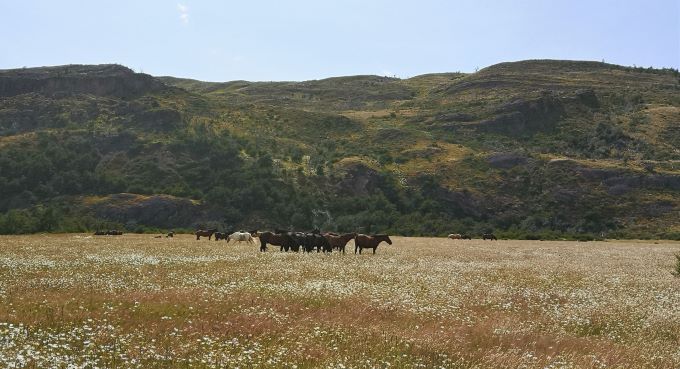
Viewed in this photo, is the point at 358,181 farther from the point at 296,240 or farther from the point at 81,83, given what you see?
the point at 81,83

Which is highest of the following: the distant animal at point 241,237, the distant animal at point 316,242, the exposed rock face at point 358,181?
the exposed rock face at point 358,181

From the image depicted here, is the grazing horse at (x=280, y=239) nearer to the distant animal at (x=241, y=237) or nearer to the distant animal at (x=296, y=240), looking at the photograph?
the distant animal at (x=296, y=240)

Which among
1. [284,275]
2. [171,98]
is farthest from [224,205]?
[284,275]

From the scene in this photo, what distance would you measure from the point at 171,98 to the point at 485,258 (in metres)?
127

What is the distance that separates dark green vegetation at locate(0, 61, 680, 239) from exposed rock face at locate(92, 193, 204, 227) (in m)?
0.25

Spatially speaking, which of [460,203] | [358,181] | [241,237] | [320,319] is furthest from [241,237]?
[460,203]

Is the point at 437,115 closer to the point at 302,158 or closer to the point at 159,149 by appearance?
the point at 302,158

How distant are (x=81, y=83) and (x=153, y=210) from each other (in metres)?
82.3

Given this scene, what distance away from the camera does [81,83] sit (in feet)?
496

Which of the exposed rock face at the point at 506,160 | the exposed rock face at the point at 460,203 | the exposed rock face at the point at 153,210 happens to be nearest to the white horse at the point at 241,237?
the exposed rock face at the point at 153,210

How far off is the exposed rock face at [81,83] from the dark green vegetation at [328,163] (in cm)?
39

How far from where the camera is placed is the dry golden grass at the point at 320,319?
9.44 metres

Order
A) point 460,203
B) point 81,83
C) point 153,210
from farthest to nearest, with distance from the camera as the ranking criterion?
point 81,83 < point 460,203 < point 153,210

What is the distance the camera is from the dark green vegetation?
297ft
